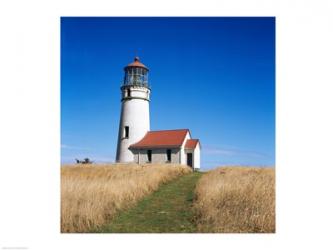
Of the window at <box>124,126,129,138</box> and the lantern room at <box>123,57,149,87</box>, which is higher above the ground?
the lantern room at <box>123,57,149,87</box>

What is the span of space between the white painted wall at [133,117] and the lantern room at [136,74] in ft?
1.20

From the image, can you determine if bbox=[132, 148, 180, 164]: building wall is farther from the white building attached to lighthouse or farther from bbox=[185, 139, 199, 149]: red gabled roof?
bbox=[185, 139, 199, 149]: red gabled roof

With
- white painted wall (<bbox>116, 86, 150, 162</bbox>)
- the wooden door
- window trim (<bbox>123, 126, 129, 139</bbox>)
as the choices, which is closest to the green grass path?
the wooden door

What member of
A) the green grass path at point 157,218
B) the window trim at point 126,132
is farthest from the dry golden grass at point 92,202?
the window trim at point 126,132

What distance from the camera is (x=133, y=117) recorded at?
19188 millimetres

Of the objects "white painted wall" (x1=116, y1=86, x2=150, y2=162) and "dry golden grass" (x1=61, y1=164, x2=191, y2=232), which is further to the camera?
"white painted wall" (x1=116, y1=86, x2=150, y2=162)

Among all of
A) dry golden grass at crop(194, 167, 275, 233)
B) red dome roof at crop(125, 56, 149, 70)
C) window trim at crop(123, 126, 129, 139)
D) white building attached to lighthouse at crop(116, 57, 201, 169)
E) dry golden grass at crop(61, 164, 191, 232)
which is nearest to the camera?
dry golden grass at crop(194, 167, 275, 233)

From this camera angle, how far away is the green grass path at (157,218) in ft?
15.8

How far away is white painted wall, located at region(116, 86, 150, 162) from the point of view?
19.1 metres

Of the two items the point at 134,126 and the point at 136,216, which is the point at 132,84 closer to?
the point at 134,126

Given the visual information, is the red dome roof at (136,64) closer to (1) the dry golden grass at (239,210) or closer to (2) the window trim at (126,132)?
(2) the window trim at (126,132)
